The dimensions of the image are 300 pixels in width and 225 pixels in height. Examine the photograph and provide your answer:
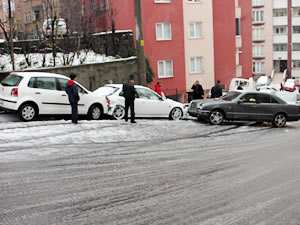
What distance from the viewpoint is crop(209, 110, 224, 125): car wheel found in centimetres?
1910

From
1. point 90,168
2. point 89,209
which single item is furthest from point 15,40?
point 89,209

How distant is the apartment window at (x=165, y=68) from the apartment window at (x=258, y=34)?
42445 millimetres

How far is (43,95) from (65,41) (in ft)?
33.0

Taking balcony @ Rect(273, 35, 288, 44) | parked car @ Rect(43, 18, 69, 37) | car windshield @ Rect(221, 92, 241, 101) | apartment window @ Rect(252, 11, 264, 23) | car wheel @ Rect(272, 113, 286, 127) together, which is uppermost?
apartment window @ Rect(252, 11, 264, 23)

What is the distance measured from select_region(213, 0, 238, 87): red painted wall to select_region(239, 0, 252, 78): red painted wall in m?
7.07

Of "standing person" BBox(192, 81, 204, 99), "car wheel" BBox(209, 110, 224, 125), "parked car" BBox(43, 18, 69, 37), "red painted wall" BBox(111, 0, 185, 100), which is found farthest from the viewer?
"red painted wall" BBox(111, 0, 185, 100)

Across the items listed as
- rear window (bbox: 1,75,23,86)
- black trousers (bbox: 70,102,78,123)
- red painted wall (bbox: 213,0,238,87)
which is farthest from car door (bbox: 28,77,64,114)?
red painted wall (bbox: 213,0,238,87)

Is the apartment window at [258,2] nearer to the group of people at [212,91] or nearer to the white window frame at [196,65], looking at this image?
the white window frame at [196,65]

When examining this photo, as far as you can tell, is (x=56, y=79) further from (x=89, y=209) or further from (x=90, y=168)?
(x=89, y=209)

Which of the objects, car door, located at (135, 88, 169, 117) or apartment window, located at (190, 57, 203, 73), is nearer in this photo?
car door, located at (135, 88, 169, 117)

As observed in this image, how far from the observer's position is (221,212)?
7.66 metres

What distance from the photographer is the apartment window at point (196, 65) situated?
3591 centimetres

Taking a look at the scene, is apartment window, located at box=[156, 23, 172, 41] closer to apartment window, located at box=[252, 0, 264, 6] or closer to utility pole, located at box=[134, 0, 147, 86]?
utility pole, located at box=[134, 0, 147, 86]

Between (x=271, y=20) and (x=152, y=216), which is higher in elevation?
(x=271, y=20)
